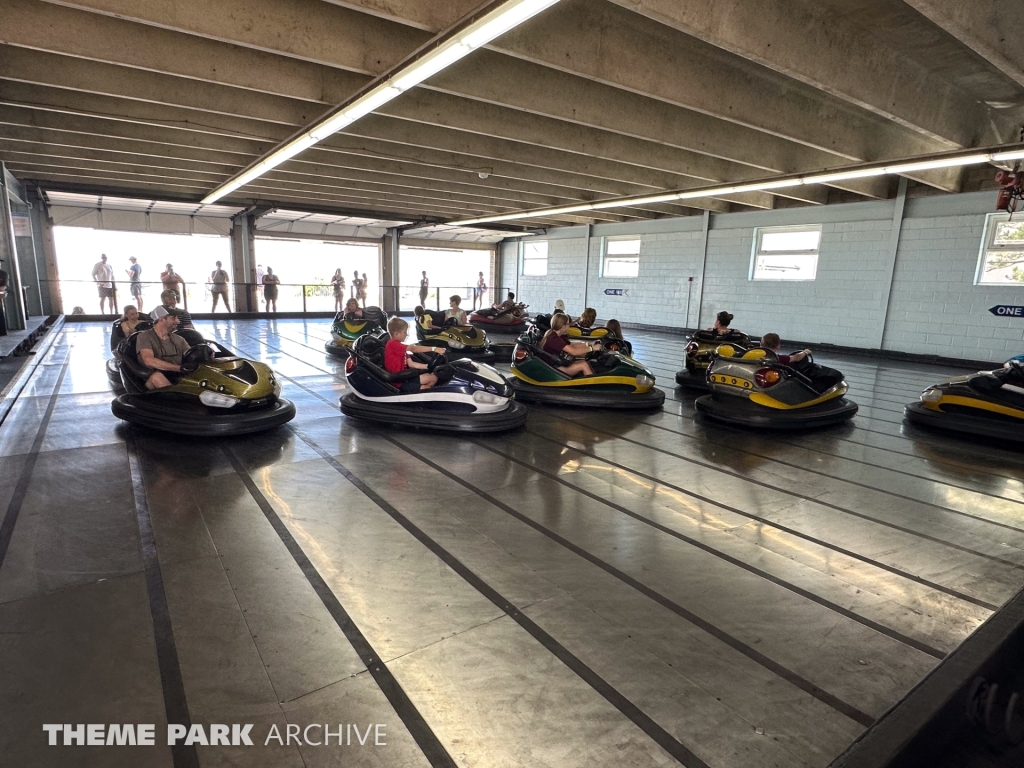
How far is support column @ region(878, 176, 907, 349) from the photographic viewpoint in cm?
959

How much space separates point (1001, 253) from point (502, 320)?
8.64 metres

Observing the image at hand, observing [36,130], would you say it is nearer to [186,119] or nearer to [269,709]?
[186,119]

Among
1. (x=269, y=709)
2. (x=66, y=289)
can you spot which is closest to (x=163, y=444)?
(x=269, y=709)

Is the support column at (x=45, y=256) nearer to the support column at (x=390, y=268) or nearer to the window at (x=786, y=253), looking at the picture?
the support column at (x=390, y=268)

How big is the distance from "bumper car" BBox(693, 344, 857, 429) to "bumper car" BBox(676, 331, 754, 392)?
123 centimetres

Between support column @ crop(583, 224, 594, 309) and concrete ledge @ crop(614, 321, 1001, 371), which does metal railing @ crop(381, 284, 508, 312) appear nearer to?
support column @ crop(583, 224, 594, 309)

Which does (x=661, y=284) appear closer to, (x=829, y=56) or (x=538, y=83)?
(x=538, y=83)

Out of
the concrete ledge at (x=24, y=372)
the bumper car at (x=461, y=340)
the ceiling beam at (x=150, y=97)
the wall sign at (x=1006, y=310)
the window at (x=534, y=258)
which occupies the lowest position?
the concrete ledge at (x=24, y=372)

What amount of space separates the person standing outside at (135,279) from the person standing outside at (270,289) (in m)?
2.77

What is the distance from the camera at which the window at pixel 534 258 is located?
17.5 m

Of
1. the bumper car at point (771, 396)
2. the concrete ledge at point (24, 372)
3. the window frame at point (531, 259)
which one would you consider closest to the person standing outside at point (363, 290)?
the window frame at point (531, 259)

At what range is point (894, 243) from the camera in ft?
32.1

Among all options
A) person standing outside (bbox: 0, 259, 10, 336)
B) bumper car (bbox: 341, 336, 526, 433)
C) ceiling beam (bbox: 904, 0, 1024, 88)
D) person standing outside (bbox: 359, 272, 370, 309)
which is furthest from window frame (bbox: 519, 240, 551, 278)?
ceiling beam (bbox: 904, 0, 1024, 88)

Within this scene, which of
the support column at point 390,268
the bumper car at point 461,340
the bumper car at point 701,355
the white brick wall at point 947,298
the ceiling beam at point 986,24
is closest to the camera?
the ceiling beam at point 986,24
